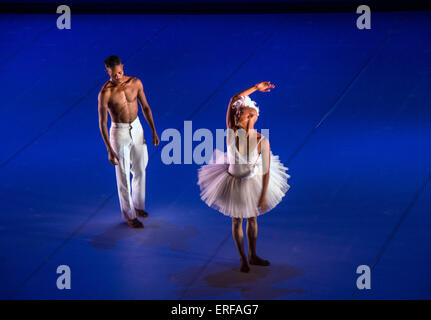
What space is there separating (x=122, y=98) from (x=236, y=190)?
1.46m

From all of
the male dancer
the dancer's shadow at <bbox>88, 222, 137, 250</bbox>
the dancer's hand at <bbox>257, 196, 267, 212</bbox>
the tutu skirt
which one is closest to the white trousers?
the male dancer

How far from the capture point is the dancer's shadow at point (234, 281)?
15.4 feet

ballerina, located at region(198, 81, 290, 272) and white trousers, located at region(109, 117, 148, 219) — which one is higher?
white trousers, located at region(109, 117, 148, 219)

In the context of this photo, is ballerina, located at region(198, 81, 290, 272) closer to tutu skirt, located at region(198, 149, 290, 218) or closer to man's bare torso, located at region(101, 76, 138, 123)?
tutu skirt, located at region(198, 149, 290, 218)

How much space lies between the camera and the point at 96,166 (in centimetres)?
696

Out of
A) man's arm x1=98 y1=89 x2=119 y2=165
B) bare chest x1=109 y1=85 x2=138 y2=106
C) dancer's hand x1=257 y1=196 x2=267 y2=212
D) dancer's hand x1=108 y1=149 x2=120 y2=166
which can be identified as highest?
bare chest x1=109 y1=85 x2=138 y2=106

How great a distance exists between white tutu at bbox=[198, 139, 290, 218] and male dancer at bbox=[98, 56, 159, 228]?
39.9 inches

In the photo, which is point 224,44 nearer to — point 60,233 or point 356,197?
point 356,197

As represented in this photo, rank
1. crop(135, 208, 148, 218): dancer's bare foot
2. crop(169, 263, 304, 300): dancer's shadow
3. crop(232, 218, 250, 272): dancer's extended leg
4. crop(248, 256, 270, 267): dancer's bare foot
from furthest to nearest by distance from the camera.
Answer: crop(135, 208, 148, 218): dancer's bare foot < crop(248, 256, 270, 267): dancer's bare foot < crop(232, 218, 250, 272): dancer's extended leg < crop(169, 263, 304, 300): dancer's shadow

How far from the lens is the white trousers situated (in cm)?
563

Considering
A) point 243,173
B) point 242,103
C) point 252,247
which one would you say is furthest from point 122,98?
point 252,247

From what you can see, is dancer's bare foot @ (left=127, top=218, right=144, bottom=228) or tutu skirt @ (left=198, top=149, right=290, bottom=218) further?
dancer's bare foot @ (left=127, top=218, right=144, bottom=228)
